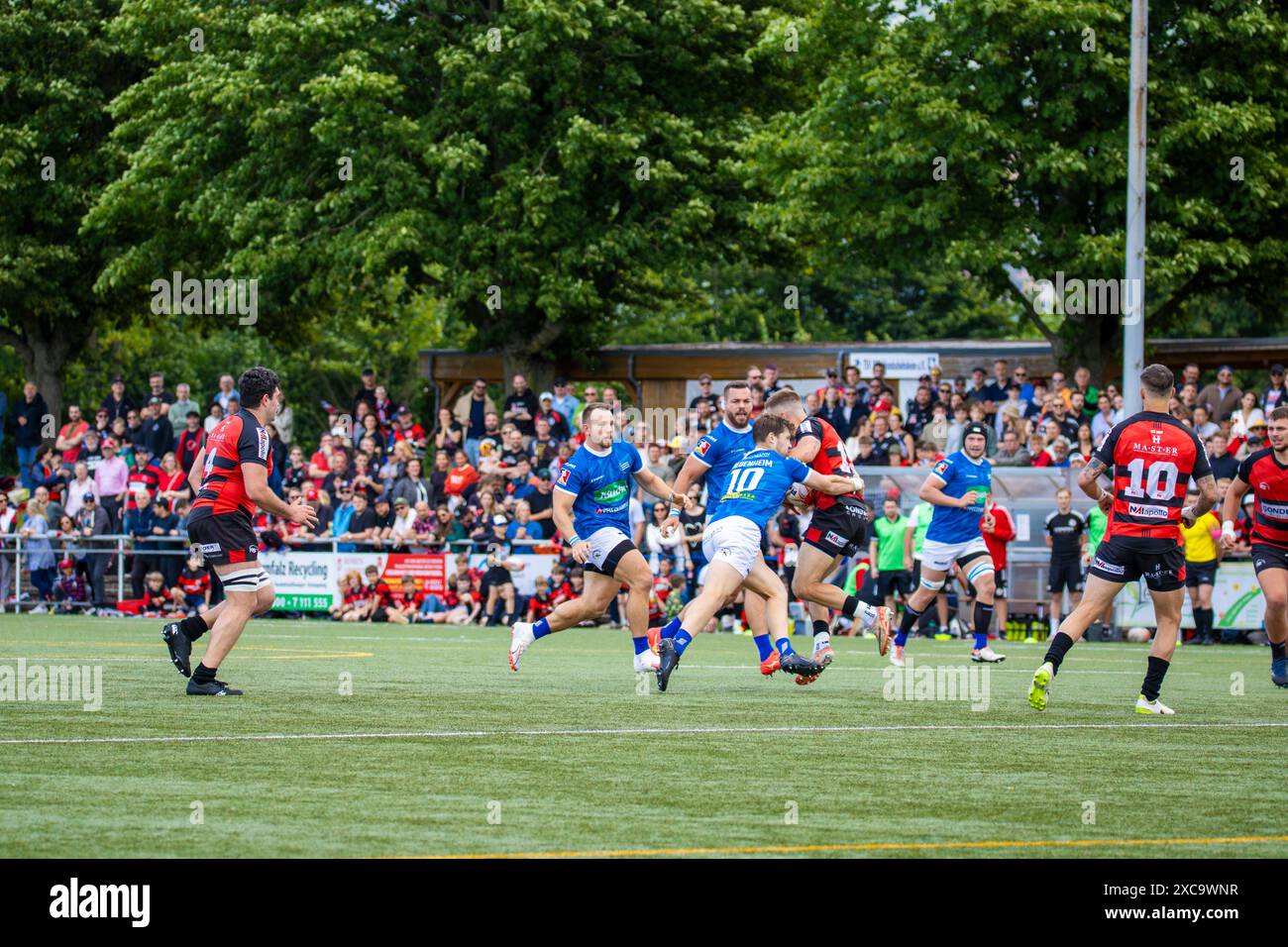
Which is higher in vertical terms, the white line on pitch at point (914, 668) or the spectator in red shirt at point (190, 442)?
the spectator in red shirt at point (190, 442)

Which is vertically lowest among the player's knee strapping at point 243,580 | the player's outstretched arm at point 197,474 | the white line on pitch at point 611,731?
the white line on pitch at point 611,731

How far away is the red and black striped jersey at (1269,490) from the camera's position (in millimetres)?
14109

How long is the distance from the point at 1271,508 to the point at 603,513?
5.23m

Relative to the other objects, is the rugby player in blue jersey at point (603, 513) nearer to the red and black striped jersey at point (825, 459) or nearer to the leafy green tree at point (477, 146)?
the red and black striped jersey at point (825, 459)

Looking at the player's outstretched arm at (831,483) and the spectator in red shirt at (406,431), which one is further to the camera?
the spectator in red shirt at (406,431)

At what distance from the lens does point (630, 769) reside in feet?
28.2

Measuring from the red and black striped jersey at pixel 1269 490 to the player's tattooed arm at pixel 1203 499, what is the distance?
2.06m

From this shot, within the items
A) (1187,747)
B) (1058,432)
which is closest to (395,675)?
(1187,747)

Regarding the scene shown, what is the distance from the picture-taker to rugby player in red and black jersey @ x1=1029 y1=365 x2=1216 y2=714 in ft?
37.8

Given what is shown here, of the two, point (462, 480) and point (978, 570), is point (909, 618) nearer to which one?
point (978, 570)

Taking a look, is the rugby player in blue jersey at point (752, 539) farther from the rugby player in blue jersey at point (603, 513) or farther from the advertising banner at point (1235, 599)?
the advertising banner at point (1235, 599)

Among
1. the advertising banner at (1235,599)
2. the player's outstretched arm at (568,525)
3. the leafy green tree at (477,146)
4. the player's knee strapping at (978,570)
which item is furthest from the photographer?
the leafy green tree at (477,146)

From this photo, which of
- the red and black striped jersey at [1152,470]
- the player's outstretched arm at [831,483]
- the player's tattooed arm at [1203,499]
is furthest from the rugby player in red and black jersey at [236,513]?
the player's tattooed arm at [1203,499]

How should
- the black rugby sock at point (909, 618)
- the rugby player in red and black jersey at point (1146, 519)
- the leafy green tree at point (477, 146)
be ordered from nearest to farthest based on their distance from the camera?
the rugby player in red and black jersey at point (1146, 519), the black rugby sock at point (909, 618), the leafy green tree at point (477, 146)
